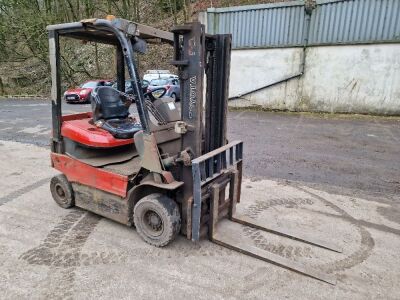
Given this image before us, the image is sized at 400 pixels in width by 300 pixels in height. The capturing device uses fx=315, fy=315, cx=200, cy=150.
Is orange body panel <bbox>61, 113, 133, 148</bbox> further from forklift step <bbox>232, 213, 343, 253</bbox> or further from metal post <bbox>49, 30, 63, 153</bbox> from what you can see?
forklift step <bbox>232, 213, 343, 253</bbox>

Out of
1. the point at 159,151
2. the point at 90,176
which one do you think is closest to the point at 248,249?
the point at 159,151

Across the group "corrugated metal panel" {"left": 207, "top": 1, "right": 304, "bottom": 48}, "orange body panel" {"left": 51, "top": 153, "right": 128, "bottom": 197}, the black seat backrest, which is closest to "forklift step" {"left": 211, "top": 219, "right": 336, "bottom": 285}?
"orange body panel" {"left": 51, "top": 153, "right": 128, "bottom": 197}

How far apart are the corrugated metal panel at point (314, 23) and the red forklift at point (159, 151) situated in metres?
10.7

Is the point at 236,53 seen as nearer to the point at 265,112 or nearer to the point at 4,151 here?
the point at 265,112

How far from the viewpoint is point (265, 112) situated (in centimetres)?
1395

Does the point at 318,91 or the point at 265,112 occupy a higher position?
the point at 318,91

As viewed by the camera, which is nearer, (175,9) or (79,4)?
(175,9)

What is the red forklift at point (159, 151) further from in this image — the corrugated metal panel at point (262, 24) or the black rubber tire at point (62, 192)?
the corrugated metal panel at point (262, 24)

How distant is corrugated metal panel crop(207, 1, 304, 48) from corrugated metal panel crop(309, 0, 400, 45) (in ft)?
2.37

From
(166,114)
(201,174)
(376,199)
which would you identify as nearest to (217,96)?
(166,114)

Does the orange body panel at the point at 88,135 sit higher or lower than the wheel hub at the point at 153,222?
higher

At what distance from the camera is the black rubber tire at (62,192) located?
14.2ft

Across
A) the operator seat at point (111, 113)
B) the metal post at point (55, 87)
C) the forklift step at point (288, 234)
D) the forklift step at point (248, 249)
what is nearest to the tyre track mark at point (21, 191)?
the metal post at point (55, 87)

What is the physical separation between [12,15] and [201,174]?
81.6 feet
